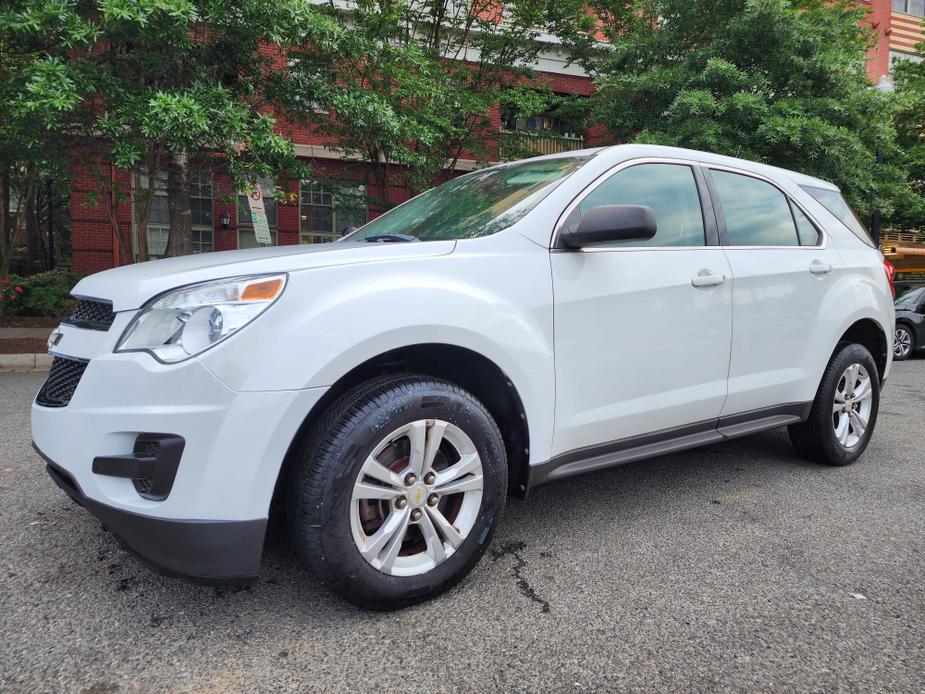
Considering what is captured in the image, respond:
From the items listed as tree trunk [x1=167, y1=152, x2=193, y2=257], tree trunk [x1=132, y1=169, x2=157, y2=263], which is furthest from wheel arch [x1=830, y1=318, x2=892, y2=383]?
tree trunk [x1=167, y1=152, x2=193, y2=257]

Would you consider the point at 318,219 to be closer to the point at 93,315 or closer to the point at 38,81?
the point at 38,81

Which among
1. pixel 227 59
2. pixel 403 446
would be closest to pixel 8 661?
pixel 403 446

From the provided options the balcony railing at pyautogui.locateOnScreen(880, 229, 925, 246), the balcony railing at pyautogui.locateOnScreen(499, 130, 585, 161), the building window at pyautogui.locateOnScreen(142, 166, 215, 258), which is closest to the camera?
the balcony railing at pyautogui.locateOnScreen(499, 130, 585, 161)

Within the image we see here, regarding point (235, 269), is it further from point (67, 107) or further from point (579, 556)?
point (67, 107)

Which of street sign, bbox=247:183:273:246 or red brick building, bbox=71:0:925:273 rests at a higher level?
red brick building, bbox=71:0:925:273

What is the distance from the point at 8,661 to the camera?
5.92 feet

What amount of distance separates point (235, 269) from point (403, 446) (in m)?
0.79

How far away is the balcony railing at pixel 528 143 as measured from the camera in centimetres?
1338

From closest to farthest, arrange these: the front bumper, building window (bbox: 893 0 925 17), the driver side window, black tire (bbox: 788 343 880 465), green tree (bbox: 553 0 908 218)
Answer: the front bumper, the driver side window, black tire (bbox: 788 343 880 465), green tree (bbox: 553 0 908 218), building window (bbox: 893 0 925 17)

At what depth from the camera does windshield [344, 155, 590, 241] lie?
2572mm

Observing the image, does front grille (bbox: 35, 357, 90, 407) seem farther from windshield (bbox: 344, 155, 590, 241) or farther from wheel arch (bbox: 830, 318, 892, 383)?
wheel arch (bbox: 830, 318, 892, 383)

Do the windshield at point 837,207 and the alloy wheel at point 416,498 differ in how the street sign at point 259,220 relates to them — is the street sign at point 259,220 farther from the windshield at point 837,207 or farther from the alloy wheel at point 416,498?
the alloy wheel at point 416,498

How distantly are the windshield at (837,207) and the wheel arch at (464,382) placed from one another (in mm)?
2604

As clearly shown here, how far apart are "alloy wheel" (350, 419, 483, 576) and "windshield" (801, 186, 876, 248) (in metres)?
2.92
